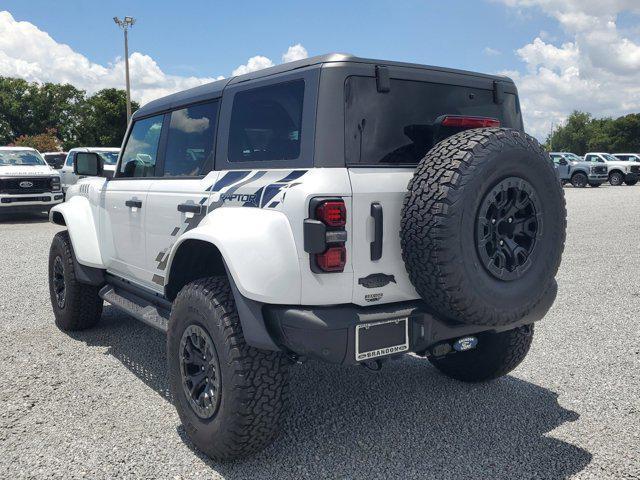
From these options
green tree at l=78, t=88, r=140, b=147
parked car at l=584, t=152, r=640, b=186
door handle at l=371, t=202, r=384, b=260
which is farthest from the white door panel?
green tree at l=78, t=88, r=140, b=147

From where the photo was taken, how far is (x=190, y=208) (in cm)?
338

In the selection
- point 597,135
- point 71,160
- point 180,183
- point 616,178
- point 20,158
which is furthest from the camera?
point 597,135

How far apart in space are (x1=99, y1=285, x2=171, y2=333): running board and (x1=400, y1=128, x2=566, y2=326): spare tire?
1.71m

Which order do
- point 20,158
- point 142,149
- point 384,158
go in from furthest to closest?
point 20,158
point 142,149
point 384,158

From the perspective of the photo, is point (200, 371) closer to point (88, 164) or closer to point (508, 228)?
point (508, 228)

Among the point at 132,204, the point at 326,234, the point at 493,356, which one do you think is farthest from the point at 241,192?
the point at 493,356

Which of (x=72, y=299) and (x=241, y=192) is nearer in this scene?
(x=241, y=192)

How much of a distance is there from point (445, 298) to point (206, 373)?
131 cm

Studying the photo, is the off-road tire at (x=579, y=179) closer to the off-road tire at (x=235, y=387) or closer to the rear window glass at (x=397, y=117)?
the rear window glass at (x=397, y=117)

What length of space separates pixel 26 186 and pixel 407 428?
45.4ft

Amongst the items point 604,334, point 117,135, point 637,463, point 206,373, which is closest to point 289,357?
point 206,373

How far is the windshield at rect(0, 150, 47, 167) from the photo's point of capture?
1516 cm

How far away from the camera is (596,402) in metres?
3.69

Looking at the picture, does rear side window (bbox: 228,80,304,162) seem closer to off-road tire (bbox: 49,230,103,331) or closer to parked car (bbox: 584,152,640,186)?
off-road tire (bbox: 49,230,103,331)
